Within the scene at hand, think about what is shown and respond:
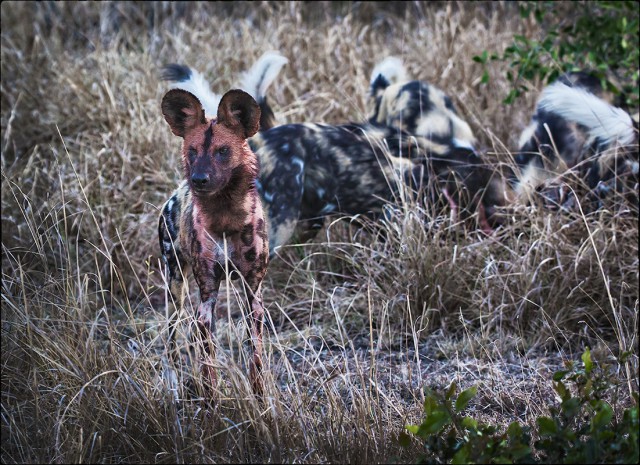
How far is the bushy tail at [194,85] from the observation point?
2531mm

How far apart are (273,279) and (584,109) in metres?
1.53

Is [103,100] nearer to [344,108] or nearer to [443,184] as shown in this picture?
[344,108]

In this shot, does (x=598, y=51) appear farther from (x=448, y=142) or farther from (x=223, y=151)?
(x=223, y=151)

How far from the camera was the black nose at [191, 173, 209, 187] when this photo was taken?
87.4 inches

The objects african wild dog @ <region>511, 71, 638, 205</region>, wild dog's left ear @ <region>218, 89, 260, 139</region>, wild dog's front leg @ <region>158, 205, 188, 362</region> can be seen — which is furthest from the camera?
african wild dog @ <region>511, 71, 638, 205</region>

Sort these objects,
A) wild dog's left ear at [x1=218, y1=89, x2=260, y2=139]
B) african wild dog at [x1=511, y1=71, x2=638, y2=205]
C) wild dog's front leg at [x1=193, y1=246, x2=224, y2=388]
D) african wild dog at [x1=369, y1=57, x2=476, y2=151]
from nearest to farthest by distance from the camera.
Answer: wild dog's left ear at [x1=218, y1=89, x2=260, y2=139]
wild dog's front leg at [x1=193, y1=246, x2=224, y2=388]
african wild dog at [x1=511, y1=71, x2=638, y2=205]
african wild dog at [x1=369, y1=57, x2=476, y2=151]

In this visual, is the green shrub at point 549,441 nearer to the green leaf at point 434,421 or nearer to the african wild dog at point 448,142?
the green leaf at point 434,421

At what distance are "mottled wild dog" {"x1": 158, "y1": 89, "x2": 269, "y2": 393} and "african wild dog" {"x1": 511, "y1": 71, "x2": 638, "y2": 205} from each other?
1.79m

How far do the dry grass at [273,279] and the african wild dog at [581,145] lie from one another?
0.15 metres

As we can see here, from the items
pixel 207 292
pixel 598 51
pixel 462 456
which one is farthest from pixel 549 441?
pixel 598 51

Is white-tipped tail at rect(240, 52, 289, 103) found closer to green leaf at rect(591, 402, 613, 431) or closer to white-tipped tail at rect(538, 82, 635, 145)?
white-tipped tail at rect(538, 82, 635, 145)

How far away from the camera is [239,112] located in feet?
7.34

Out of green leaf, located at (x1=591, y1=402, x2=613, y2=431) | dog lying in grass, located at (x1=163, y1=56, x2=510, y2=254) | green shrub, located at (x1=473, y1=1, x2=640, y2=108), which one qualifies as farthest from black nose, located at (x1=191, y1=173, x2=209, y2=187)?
green shrub, located at (x1=473, y1=1, x2=640, y2=108)

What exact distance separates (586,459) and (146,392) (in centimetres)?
119
